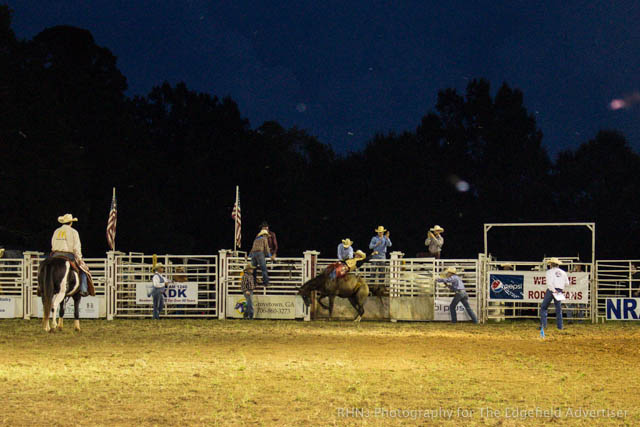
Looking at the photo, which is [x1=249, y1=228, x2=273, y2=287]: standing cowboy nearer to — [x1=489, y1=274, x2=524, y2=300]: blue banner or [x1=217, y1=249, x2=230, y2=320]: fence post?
[x1=217, y1=249, x2=230, y2=320]: fence post

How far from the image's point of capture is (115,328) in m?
19.7

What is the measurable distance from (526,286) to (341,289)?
15.4ft

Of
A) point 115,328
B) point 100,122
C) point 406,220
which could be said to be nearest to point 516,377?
point 115,328

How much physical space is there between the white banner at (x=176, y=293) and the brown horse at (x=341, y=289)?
3.30 m

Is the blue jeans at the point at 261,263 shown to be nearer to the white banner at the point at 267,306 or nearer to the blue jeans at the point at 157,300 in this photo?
the white banner at the point at 267,306

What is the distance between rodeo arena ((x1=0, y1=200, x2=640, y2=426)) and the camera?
27.2 feet

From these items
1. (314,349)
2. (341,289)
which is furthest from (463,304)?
(314,349)

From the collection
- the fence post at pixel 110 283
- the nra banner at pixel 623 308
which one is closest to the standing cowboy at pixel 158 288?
the fence post at pixel 110 283

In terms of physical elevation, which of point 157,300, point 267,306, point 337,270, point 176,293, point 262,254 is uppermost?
point 262,254

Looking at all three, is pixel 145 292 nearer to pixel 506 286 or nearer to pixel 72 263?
pixel 72 263

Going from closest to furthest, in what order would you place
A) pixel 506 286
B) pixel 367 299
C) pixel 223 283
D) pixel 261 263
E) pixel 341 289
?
1. pixel 341 289
2. pixel 506 286
3. pixel 261 263
4. pixel 367 299
5. pixel 223 283

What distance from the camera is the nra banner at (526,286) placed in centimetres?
2222

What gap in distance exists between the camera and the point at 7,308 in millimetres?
24188

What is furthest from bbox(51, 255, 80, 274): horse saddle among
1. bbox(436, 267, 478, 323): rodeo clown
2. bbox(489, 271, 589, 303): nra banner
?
bbox(489, 271, 589, 303): nra banner
